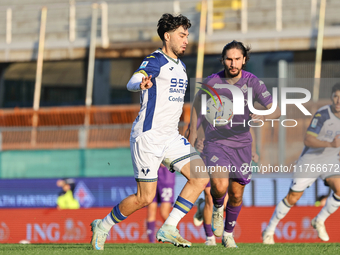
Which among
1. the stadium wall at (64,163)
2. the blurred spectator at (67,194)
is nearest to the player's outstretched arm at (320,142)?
the blurred spectator at (67,194)

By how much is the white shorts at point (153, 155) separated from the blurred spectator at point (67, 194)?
20.0 feet

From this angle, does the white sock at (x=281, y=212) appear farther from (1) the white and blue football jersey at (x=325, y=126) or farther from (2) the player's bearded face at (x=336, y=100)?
(2) the player's bearded face at (x=336, y=100)

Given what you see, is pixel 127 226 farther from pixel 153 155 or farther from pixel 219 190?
pixel 153 155

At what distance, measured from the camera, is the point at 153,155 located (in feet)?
18.0

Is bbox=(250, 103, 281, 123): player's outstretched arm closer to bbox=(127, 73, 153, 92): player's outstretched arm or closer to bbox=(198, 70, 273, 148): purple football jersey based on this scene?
bbox=(198, 70, 273, 148): purple football jersey

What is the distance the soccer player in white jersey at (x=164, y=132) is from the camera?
5.48 metres

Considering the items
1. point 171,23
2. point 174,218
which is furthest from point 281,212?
point 171,23

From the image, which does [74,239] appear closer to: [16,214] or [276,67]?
[16,214]

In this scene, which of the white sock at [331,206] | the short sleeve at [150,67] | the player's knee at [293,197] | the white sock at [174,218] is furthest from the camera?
the player's knee at [293,197]

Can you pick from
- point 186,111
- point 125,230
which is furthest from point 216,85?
point 186,111

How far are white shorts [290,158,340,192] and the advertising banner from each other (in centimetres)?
213

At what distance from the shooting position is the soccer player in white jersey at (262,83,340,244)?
26.7 feet

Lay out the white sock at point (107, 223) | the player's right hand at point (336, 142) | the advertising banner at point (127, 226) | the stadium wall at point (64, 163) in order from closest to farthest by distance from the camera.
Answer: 1. the white sock at point (107, 223)
2. the player's right hand at point (336, 142)
3. the advertising banner at point (127, 226)
4. the stadium wall at point (64, 163)

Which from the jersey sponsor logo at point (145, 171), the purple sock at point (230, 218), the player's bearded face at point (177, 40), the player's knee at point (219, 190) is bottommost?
the purple sock at point (230, 218)
